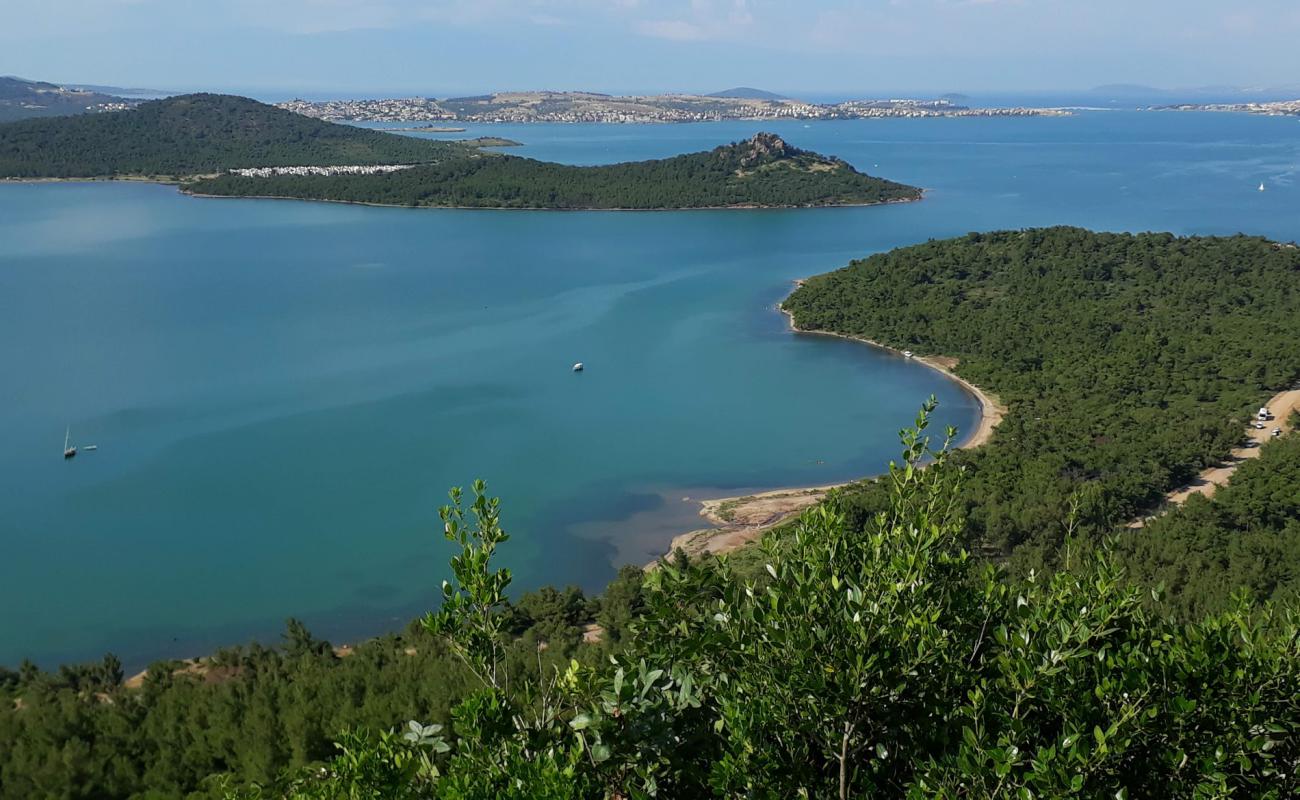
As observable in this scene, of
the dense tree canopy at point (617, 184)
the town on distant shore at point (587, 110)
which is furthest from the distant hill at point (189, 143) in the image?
the town on distant shore at point (587, 110)

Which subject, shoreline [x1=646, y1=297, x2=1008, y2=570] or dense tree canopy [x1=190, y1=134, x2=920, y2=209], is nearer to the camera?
shoreline [x1=646, y1=297, x2=1008, y2=570]

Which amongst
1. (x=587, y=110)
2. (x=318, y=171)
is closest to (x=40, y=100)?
(x=587, y=110)

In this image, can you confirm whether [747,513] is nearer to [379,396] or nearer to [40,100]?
[379,396]

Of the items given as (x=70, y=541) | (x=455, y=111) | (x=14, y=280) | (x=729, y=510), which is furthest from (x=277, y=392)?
(x=455, y=111)

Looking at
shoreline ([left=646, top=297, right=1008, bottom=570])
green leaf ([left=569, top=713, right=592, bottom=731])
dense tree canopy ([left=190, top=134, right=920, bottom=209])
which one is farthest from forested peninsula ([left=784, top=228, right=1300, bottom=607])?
dense tree canopy ([left=190, top=134, right=920, bottom=209])

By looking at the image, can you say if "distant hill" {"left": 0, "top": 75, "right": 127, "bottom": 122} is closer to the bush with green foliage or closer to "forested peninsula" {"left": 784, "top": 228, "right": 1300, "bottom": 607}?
"forested peninsula" {"left": 784, "top": 228, "right": 1300, "bottom": 607}
